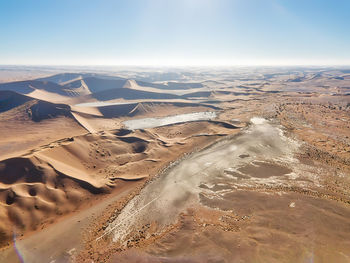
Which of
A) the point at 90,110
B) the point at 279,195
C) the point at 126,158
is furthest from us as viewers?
the point at 90,110

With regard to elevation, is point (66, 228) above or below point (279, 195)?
below

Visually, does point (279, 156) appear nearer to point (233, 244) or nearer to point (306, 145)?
point (306, 145)

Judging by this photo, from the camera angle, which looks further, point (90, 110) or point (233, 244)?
point (90, 110)

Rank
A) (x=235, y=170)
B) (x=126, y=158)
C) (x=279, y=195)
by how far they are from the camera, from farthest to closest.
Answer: (x=126, y=158)
(x=235, y=170)
(x=279, y=195)

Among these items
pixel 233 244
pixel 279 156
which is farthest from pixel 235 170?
pixel 233 244

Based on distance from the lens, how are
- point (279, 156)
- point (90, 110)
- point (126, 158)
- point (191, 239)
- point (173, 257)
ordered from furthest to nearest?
point (90, 110), point (126, 158), point (279, 156), point (191, 239), point (173, 257)

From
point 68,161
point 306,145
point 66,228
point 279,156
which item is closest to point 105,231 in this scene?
point 66,228

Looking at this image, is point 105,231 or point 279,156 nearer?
point 105,231

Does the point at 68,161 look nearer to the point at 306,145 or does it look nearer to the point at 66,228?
the point at 66,228

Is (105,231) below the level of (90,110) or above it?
below
